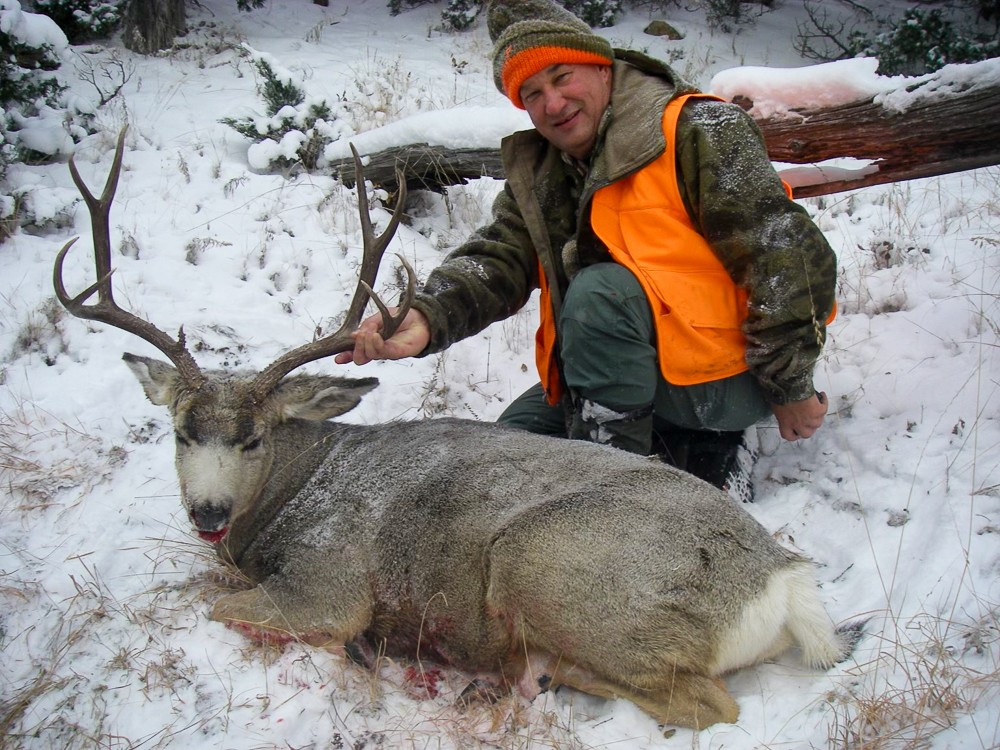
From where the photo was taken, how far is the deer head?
406cm

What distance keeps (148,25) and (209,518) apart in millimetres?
9536

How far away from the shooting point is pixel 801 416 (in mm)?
4375

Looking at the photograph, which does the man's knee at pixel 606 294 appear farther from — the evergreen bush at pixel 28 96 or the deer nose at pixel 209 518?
the evergreen bush at pixel 28 96

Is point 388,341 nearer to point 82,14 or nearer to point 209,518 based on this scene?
point 209,518

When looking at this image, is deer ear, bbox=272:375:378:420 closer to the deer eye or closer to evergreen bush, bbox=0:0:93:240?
the deer eye

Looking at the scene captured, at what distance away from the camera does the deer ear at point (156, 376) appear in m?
4.48

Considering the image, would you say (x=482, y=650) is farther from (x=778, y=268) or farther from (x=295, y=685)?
(x=778, y=268)

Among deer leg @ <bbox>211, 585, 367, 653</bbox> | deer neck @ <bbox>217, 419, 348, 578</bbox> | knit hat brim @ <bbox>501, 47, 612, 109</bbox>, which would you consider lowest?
deer leg @ <bbox>211, 585, 367, 653</bbox>

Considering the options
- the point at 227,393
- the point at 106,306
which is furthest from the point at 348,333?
the point at 106,306

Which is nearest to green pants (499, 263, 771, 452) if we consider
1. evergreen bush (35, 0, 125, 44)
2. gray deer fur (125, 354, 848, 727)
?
gray deer fur (125, 354, 848, 727)

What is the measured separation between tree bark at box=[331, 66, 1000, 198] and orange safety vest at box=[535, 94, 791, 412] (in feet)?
5.71

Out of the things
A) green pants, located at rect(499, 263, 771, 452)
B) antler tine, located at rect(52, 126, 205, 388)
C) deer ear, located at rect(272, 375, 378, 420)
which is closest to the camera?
antler tine, located at rect(52, 126, 205, 388)

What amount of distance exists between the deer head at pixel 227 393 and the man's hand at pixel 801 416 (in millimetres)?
2058

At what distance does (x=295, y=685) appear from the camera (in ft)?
11.5
